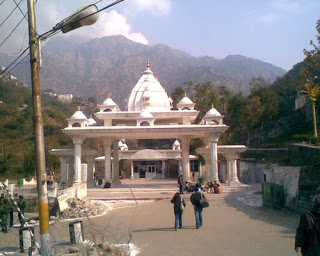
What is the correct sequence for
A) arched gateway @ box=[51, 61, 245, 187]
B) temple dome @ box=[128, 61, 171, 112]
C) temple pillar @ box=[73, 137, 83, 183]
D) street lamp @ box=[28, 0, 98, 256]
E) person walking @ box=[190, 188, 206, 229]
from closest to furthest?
street lamp @ box=[28, 0, 98, 256] < person walking @ box=[190, 188, 206, 229] < temple pillar @ box=[73, 137, 83, 183] < arched gateway @ box=[51, 61, 245, 187] < temple dome @ box=[128, 61, 171, 112]

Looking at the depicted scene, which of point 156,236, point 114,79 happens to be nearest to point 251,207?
point 156,236

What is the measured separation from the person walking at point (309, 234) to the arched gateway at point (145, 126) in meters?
18.0

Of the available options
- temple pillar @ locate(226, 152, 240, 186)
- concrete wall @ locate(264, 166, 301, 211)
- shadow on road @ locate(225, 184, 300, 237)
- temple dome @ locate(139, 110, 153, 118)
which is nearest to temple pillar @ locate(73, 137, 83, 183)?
temple dome @ locate(139, 110, 153, 118)

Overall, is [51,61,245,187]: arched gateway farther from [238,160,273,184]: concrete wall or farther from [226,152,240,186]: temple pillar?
[238,160,273,184]: concrete wall

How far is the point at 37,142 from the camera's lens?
6500mm

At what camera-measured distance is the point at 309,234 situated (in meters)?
4.80

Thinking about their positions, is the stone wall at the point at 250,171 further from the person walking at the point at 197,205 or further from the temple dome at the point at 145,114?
the person walking at the point at 197,205

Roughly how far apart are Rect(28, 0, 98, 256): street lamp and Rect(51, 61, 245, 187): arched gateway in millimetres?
16630

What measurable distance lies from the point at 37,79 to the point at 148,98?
20127mm

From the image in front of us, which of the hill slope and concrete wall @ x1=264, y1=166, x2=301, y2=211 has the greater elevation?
the hill slope

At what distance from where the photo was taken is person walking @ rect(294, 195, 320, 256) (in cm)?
477

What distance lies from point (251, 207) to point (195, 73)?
122 meters

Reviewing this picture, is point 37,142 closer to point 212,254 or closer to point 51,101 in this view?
point 212,254

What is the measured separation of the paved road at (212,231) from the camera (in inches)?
313
